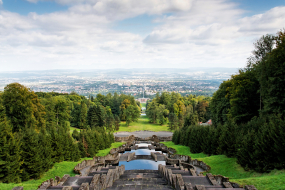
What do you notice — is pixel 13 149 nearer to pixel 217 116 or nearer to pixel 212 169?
pixel 212 169

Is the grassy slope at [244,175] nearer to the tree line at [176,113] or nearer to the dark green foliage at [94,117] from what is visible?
the dark green foliage at [94,117]

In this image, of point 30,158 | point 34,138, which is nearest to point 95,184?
point 30,158

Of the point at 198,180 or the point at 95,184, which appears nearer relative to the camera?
the point at 95,184

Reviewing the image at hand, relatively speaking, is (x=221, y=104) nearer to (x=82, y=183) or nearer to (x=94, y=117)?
(x=94, y=117)

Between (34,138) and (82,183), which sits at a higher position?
(82,183)

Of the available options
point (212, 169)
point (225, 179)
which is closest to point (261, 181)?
point (225, 179)

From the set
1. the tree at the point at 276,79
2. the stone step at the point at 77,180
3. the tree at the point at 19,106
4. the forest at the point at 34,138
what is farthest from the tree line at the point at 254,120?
the tree at the point at 19,106

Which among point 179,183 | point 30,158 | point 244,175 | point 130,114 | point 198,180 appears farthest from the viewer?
point 130,114

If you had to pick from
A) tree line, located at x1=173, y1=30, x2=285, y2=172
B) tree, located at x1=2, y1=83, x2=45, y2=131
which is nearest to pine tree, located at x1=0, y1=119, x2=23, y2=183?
tree, located at x1=2, y1=83, x2=45, y2=131
